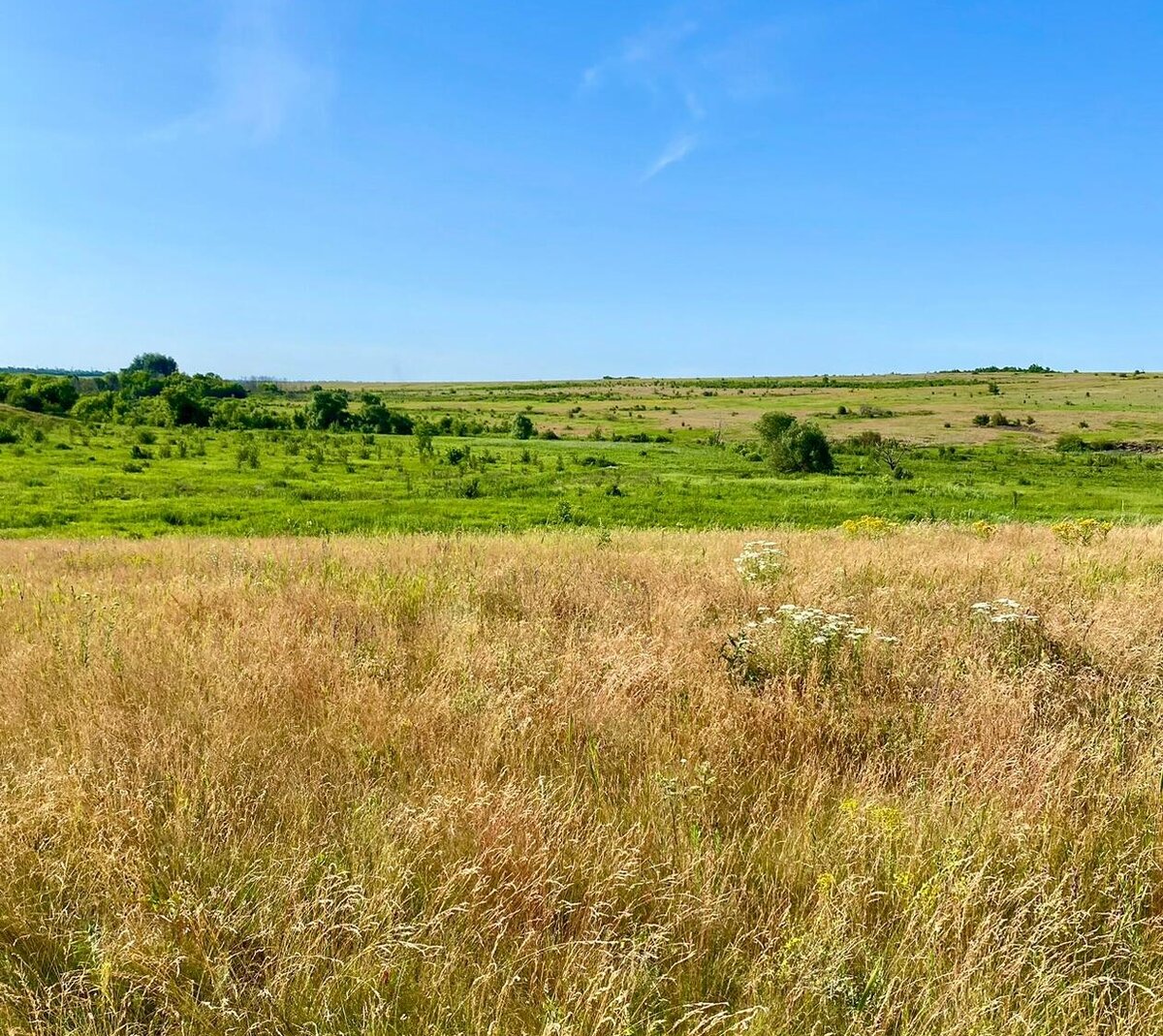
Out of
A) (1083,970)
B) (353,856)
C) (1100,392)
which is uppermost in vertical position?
(1100,392)

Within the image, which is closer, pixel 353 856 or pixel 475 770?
→ pixel 353 856

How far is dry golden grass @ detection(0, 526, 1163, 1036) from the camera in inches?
85.0

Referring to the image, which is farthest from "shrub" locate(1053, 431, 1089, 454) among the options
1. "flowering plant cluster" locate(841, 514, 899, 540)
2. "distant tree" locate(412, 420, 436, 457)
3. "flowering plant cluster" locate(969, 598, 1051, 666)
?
"flowering plant cluster" locate(969, 598, 1051, 666)

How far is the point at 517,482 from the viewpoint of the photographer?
35781 mm

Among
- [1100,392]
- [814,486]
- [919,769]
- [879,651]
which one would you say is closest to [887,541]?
[879,651]

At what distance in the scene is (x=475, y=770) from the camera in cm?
322

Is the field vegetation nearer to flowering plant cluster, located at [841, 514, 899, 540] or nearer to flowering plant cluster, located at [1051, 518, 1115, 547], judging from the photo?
flowering plant cluster, located at [841, 514, 899, 540]

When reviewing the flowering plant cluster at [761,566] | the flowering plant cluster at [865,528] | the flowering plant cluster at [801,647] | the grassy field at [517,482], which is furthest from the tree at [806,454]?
the flowering plant cluster at [801,647]

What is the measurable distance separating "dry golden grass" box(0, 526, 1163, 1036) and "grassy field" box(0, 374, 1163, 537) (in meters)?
17.7

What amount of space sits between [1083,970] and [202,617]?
6.13m

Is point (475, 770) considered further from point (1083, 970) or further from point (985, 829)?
point (1083, 970)

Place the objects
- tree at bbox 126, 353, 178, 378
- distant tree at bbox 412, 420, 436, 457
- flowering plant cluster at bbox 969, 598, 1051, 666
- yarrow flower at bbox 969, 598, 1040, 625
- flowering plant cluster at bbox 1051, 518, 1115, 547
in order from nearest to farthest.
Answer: flowering plant cluster at bbox 969, 598, 1051, 666
yarrow flower at bbox 969, 598, 1040, 625
flowering plant cluster at bbox 1051, 518, 1115, 547
distant tree at bbox 412, 420, 436, 457
tree at bbox 126, 353, 178, 378

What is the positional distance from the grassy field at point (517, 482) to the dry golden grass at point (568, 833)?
17731 mm

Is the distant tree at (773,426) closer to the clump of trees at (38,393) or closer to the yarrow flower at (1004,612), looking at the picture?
the yarrow flower at (1004,612)
